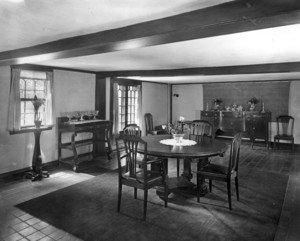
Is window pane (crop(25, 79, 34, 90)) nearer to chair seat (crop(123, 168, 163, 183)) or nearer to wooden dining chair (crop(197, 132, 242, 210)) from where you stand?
chair seat (crop(123, 168, 163, 183))

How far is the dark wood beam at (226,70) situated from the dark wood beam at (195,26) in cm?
279

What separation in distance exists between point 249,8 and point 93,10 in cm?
108

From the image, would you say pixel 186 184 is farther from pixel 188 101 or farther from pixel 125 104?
pixel 188 101

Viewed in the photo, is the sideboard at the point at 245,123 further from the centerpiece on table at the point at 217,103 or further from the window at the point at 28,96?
the window at the point at 28,96

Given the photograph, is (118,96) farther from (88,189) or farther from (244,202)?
(244,202)

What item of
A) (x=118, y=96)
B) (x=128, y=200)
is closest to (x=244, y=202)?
(x=128, y=200)

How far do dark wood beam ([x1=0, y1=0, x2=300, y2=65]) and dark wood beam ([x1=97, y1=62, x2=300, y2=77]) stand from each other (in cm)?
279

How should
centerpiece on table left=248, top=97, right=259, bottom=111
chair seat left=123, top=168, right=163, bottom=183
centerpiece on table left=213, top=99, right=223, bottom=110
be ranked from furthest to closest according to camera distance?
centerpiece on table left=213, top=99, right=223, bottom=110
centerpiece on table left=248, top=97, right=259, bottom=111
chair seat left=123, top=168, right=163, bottom=183

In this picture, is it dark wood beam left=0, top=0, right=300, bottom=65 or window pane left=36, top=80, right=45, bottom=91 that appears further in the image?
window pane left=36, top=80, right=45, bottom=91

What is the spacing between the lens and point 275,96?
7516 millimetres

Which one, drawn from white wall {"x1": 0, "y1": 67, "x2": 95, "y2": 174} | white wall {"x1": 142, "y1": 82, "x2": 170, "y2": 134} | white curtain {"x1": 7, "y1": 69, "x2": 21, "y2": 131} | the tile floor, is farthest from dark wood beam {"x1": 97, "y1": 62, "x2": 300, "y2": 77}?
white wall {"x1": 142, "y1": 82, "x2": 170, "y2": 134}

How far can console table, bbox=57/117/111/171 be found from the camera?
5.06 metres

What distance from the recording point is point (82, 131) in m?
5.26

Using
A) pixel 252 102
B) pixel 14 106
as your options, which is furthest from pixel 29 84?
pixel 252 102
